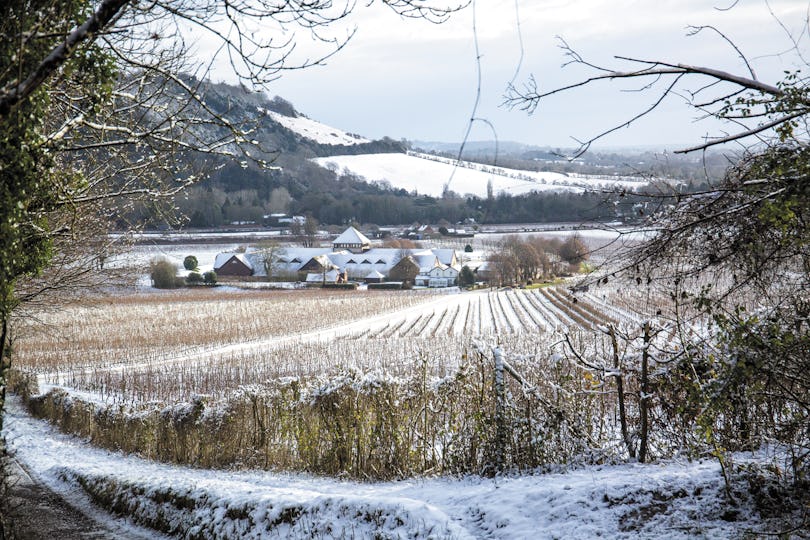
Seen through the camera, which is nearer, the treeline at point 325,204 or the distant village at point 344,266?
the distant village at point 344,266

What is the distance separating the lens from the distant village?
241 feet

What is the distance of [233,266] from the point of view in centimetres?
7762

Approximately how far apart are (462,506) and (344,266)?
75392mm

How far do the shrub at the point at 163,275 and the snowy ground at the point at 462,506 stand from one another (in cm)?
6237

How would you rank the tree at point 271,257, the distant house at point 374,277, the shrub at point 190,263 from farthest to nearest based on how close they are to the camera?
the tree at point 271,257 → the distant house at point 374,277 → the shrub at point 190,263

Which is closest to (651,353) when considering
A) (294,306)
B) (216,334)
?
(216,334)

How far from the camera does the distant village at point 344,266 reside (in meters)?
73.5

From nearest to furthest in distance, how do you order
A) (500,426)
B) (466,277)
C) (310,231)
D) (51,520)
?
(500,426) < (51,520) < (466,277) < (310,231)

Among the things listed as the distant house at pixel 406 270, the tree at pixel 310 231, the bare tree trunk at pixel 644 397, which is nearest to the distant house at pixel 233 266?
the distant house at pixel 406 270

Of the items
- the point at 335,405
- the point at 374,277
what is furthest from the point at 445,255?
the point at 335,405

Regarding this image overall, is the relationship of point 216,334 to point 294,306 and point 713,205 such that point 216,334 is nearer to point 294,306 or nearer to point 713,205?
point 294,306

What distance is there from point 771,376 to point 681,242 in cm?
103

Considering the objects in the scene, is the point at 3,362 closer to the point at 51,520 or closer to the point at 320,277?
the point at 51,520

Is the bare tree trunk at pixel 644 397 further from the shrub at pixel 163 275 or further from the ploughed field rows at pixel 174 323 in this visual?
the shrub at pixel 163 275
